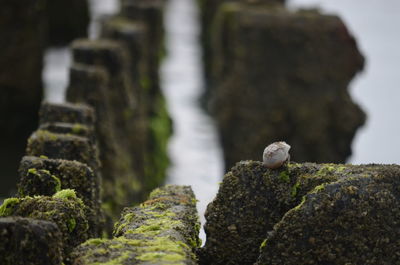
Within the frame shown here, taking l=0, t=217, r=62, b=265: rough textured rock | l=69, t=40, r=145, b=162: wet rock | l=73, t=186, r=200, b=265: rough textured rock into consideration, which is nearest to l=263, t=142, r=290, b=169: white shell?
l=73, t=186, r=200, b=265: rough textured rock

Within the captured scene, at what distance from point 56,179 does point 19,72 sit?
29.1ft

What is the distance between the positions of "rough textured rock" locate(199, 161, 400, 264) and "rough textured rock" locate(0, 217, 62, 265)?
1054mm

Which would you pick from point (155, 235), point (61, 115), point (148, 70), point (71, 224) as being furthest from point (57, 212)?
point (148, 70)

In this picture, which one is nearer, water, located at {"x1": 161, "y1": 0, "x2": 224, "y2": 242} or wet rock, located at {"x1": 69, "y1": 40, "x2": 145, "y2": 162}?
wet rock, located at {"x1": 69, "y1": 40, "x2": 145, "y2": 162}

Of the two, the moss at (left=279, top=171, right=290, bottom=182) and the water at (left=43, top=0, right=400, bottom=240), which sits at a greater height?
the moss at (left=279, top=171, right=290, bottom=182)

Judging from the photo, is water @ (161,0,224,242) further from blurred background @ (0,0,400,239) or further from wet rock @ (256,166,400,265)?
wet rock @ (256,166,400,265)

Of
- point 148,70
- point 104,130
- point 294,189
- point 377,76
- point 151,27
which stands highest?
point 294,189

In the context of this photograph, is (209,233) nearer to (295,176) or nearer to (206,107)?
(295,176)

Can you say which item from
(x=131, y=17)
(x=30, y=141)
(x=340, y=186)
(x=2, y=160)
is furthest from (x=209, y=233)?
(x=131, y=17)

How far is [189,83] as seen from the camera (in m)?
24.7

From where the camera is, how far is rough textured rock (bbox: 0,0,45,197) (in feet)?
45.7

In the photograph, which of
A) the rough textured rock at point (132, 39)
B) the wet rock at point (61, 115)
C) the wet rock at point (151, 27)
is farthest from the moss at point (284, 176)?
the wet rock at point (151, 27)

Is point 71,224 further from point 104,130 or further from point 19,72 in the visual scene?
point 19,72

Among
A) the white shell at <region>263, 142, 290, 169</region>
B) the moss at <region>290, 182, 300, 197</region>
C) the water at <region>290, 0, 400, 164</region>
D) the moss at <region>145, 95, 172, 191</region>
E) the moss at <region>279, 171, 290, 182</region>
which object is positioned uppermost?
the white shell at <region>263, 142, 290, 169</region>
